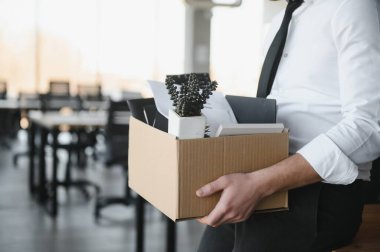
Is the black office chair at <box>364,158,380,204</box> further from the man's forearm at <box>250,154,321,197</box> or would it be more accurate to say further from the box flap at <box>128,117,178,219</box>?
the box flap at <box>128,117,178,219</box>

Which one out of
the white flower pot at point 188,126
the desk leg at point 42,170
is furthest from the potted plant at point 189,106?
the desk leg at point 42,170

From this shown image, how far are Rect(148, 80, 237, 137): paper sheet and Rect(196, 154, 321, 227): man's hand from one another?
13cm

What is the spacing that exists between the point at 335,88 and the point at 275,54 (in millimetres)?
189

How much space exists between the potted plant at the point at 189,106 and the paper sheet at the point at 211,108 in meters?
0.05

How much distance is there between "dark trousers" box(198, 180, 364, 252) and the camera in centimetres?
122

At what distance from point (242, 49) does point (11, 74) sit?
5.13 metres

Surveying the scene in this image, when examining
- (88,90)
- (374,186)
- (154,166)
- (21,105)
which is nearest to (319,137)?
(154,166)

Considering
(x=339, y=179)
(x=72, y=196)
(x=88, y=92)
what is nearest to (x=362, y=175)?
(x=339, y=179)

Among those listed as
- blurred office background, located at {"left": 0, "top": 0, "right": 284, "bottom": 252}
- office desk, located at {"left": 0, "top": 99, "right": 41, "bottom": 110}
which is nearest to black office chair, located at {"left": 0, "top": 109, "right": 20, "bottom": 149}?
blurred office background, located at {"left": 0, "top": 0, "right": 284, "bottom": 252}

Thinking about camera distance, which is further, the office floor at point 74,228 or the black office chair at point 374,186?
the office floor at point 74,228

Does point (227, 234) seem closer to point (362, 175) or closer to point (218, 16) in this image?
point (362, 175)

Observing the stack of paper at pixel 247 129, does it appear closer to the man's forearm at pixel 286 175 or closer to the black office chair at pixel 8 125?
the man's forearm at pixel 286 175

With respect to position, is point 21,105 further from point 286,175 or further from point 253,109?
point 286,175

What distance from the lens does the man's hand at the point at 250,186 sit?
110 cm
